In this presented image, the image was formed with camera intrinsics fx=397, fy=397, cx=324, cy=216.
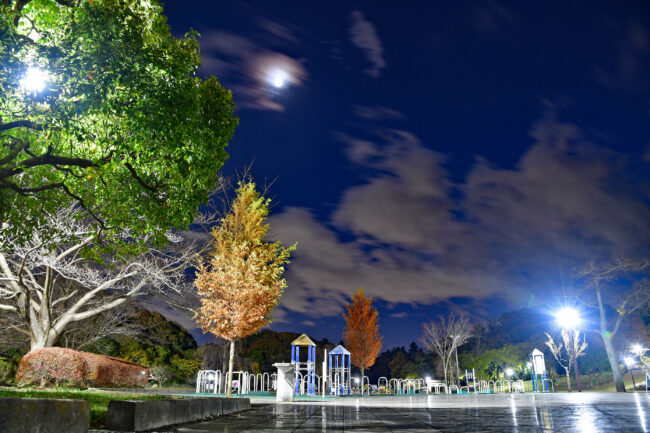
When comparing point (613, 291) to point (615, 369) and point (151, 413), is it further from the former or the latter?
point (151, 413)

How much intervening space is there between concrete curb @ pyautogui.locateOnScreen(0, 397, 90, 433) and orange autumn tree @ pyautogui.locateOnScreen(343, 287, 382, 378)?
3759cm

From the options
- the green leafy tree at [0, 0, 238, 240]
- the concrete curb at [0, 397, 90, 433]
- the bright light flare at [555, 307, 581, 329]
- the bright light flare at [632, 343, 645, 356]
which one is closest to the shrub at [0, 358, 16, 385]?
the green leafy tree at [0, 0, 238, 240]

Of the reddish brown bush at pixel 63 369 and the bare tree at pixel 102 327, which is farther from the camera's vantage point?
the bare tree at pixel 102 327

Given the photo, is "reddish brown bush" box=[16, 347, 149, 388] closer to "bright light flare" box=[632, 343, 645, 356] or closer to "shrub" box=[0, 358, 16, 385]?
"shrub" box=[0, 358, 16, 385]

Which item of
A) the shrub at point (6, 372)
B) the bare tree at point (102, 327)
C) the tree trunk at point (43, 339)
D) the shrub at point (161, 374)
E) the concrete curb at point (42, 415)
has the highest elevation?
the bare tree at point (102, 327)

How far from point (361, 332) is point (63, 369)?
96.9 ft

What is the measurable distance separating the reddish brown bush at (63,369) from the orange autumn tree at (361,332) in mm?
26850

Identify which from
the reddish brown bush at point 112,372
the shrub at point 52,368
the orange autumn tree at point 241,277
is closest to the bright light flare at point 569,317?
the orange autumn tree at point 241,277

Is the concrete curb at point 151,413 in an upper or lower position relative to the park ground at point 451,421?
upper

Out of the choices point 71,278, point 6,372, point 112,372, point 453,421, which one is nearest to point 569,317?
point 453,421

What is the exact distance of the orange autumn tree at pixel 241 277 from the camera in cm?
1558

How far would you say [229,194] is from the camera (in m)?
18.7

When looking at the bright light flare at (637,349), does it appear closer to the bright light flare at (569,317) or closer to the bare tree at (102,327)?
the bright light flare at (569,317)

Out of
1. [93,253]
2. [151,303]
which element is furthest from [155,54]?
[151,303]
